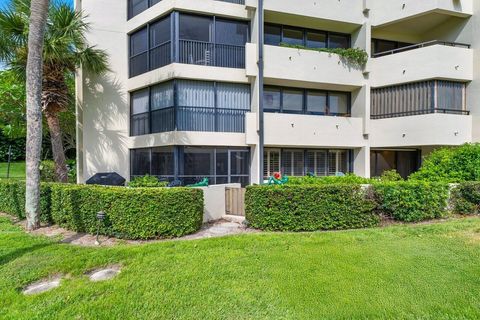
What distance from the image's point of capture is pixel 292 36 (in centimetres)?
1540

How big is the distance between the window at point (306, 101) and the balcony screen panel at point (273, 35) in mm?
2295

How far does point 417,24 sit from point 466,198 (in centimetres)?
1089

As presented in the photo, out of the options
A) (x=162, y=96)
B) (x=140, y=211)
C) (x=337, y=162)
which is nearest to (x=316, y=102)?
(x=337, y=162)

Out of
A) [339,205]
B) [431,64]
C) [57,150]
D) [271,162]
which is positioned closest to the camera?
[339,205]

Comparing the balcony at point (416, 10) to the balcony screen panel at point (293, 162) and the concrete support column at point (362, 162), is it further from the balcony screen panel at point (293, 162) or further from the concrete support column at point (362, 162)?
the balcony screen panel at point (293, 162)

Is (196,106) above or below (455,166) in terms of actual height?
above

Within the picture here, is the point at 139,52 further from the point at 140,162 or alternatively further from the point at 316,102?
the point at 316,102

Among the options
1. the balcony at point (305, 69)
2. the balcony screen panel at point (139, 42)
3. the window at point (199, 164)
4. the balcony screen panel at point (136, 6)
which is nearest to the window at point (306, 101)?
the balcony at point (305, 69)

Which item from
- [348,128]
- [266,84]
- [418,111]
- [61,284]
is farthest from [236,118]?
[61,284]

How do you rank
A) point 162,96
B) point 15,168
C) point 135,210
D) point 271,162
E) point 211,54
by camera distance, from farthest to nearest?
point 15,168
point 271,162
point 162,96
point 211,54
point 135,210

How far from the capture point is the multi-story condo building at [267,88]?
13242mm

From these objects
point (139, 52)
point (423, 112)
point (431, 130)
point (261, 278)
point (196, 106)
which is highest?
point (139, 52)

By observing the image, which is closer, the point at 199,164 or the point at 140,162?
the point at 199,164

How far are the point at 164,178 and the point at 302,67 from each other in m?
8.34
